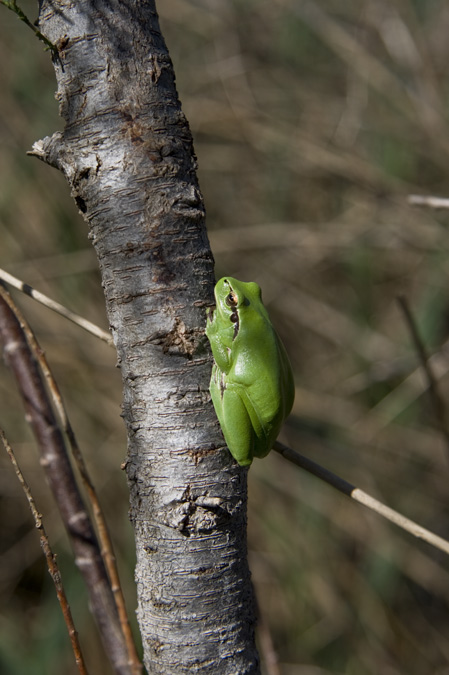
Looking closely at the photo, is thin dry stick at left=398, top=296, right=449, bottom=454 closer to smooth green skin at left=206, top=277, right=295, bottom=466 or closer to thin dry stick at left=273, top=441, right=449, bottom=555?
smooth green skin at left=206, top=277, right=295, bottom=466

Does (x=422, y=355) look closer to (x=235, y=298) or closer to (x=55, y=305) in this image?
(x=235, y=298)

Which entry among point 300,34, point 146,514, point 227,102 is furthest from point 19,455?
point 300,34

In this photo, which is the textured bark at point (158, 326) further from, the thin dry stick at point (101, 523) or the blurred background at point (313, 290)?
the blurred background at point (313, 290)

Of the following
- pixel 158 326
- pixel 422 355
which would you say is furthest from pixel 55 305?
pixel 422 355

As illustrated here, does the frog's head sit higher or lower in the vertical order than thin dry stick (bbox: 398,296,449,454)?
higher

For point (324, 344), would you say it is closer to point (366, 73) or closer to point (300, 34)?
point (366, 73)

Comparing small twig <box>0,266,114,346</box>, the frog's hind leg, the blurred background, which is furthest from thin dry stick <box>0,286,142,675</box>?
the blurred background

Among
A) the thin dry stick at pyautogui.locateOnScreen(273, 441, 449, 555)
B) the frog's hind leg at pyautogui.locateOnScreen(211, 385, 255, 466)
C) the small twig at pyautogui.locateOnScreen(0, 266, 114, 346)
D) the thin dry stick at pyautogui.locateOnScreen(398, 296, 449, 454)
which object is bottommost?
the thin dry stick at pyautogui.locateOnScreen(273, 441, 449, 555)
